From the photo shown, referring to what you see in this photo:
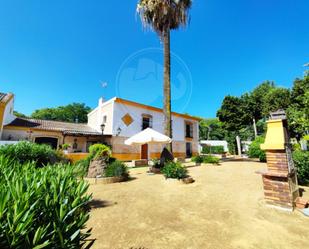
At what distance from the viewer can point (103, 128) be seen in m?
15.3

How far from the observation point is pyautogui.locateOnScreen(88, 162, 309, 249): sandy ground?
258 centimetres

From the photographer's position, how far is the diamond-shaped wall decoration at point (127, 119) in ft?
58.5

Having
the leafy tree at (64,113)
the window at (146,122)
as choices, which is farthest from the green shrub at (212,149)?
the leafy tree at (64,113)

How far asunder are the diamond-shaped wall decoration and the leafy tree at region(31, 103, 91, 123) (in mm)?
22750

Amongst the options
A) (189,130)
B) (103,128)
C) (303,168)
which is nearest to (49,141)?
(103,128)

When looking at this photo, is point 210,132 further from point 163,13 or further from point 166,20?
point 163,13

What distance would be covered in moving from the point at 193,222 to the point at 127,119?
1550 centimetres

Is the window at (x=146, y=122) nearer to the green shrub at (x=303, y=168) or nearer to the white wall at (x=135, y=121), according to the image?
the white wall at (x=135, y=121)

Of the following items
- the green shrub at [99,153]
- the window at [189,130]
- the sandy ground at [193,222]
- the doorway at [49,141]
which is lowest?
the sandy ground at [193,222]

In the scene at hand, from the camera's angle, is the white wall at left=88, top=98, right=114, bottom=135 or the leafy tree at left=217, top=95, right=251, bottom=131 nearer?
the white wall at left=88, top=98, right=114, bottom=135

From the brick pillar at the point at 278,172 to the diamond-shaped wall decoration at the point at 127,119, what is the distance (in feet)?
48.8

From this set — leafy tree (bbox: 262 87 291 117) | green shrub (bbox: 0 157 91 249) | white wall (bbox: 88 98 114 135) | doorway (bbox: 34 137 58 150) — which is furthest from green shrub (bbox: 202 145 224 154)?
green shrub (bbox: 0 157 91 249)

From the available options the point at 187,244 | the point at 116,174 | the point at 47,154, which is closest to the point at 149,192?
the point at 116,174

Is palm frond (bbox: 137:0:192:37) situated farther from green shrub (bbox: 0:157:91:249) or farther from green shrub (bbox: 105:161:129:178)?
green shrub (bbox: 0:157:91:249)
